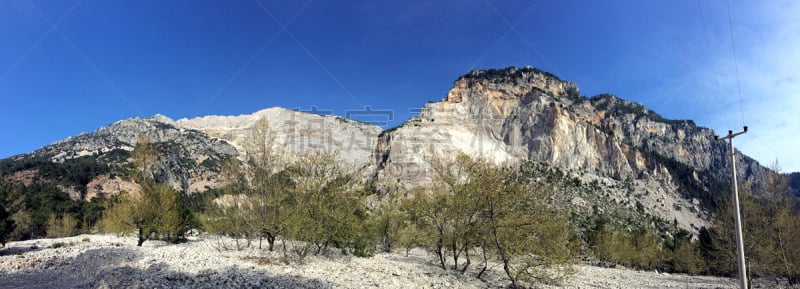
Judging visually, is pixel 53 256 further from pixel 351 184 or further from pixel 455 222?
pixel 455 222

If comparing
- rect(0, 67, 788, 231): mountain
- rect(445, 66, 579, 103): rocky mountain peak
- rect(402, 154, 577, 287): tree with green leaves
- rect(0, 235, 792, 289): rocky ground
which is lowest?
rect(0, 235, 792, 289): rocky ground

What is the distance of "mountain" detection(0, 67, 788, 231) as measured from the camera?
89.9 metres

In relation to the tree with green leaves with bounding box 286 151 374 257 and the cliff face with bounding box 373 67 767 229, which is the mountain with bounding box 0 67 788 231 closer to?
the cliff face with bounding box 373 67 767 229

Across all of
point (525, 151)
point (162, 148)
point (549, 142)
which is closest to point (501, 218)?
point (162, 148)

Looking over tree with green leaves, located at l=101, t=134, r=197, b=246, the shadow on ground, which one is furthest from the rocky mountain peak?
the shadow on ground

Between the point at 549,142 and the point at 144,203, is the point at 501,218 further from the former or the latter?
the point at 549,142

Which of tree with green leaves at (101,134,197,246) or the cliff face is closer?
tree with green leaves at (101,134,197,246)

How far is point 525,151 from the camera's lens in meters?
123

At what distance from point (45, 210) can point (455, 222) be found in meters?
63.6

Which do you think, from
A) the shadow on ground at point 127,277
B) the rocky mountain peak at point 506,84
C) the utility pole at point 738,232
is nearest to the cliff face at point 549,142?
the rocky mountain peak at point 506,84

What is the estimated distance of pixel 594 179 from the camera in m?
107

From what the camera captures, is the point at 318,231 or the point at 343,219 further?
the point at 343,219

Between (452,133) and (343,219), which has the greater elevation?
(452,133)

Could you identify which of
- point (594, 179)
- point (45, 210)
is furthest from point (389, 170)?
point (45, 210)
